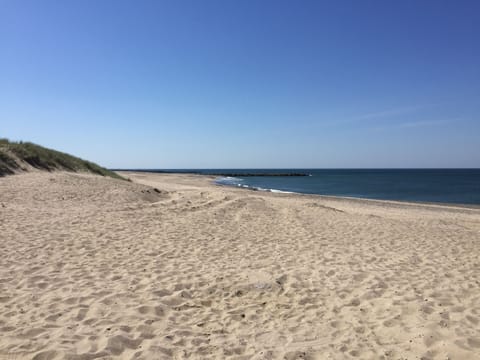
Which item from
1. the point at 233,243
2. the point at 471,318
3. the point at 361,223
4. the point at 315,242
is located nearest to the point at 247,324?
the point at 471,318

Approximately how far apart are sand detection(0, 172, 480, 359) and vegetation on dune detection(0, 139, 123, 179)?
10251 mm

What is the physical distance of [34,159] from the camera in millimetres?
22250

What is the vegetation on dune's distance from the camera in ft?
A: 64.3

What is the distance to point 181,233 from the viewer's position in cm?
1006

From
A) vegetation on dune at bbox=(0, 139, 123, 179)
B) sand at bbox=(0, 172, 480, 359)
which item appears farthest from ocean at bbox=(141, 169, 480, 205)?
sand at bbox=(0, 172, 480, 359)

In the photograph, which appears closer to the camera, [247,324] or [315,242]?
[247,324]

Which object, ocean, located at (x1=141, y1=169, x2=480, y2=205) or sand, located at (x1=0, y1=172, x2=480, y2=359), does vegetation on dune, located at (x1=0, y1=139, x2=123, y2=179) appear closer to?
sand, located at (x1=0, y1=172, x2=480, y2=359)

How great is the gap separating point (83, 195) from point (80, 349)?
1349 cm

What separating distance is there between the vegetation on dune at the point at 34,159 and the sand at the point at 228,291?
1025cm

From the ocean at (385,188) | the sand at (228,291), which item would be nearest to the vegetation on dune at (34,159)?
the sand at (228,291)

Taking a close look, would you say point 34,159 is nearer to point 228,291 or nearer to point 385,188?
point 228,291

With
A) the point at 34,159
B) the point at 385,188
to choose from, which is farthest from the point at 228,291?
the point at 385,188

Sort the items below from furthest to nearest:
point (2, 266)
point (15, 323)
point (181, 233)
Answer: point (181, 233) < point (2, 266) < point (15, 323)

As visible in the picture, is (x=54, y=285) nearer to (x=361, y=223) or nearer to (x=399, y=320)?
(x=399, y=320)
